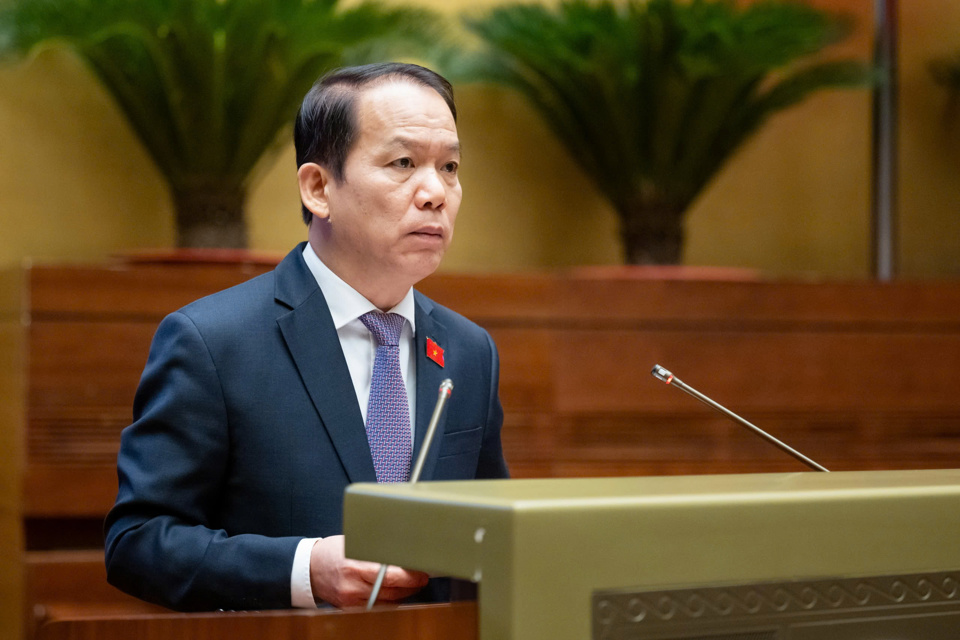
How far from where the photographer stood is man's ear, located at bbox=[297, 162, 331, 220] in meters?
1.59

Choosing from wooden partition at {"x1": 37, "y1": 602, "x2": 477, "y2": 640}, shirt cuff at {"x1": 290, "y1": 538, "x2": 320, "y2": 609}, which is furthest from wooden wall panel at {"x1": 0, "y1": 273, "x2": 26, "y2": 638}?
wooden partition at {"x1": 37, "y1": 602, "x2": 477, "y2": 640}

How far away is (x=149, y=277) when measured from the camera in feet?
8.73

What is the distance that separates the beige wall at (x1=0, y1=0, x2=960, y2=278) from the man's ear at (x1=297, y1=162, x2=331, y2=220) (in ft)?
5.48

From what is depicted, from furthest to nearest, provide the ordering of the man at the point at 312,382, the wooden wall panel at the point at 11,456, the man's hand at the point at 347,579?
1. the wooden wall panel at the point at 11,456
2. the man at the point at 312,382
3. the man's hand at the point at 347,579

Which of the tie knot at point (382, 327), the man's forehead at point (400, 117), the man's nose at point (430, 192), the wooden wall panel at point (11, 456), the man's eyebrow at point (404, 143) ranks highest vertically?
the man's forehead at point (400, 117)

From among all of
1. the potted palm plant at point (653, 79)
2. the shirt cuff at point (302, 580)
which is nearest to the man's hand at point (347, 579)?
the shirt cuff at point (302, 580)

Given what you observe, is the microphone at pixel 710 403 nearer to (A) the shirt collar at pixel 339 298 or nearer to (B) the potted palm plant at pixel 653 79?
(A) the shirt collar at pixel 339 298

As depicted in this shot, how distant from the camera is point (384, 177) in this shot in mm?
1520

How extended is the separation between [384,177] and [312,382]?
0.30 metres

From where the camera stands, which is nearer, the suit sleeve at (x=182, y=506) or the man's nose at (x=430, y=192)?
the suit sleeve at (x=182, y=506)

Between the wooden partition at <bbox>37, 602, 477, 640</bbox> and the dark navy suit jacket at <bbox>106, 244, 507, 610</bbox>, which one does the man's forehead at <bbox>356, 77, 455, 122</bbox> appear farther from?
the wooden partition at <bbox>37, 602, 477, 640</bbox>

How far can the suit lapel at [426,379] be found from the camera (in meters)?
1.52

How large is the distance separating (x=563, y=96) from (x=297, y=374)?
188 cm

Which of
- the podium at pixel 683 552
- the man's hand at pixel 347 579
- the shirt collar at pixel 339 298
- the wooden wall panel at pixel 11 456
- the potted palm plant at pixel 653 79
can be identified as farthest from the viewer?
the potted palm plant at pixel 653 79
